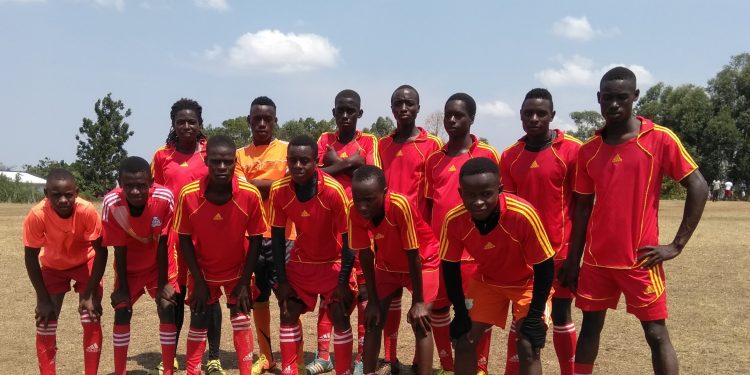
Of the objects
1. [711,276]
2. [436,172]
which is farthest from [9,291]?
[711,276]

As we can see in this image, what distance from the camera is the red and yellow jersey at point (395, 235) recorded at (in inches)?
182

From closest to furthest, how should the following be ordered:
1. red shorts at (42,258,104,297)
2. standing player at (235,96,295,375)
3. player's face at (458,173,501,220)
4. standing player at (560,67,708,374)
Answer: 1. player's face at (458,173,501,220)
2. standing player at (560,67,708,374)
3. red shorts at (42,258,104,297)
4. standing player at (235,96,295,375)

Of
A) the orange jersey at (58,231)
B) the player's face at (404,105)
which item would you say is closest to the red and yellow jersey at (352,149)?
the player's face at (404,105)

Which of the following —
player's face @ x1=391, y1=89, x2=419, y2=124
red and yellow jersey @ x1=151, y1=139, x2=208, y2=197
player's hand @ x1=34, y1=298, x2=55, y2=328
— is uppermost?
player's face @ x1=391, y1=89, x2=419, y2=124

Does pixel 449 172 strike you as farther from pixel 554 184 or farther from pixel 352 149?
pixel 352 149

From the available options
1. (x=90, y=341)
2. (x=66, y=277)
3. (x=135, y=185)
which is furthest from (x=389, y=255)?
(x=66, y=277)

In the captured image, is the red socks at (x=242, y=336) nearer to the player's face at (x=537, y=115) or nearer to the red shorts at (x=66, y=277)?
the red shorts at (x=66, y=277)

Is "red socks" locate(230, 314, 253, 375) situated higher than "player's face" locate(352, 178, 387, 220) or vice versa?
"player's face" locate(352, 178, 387, 220)

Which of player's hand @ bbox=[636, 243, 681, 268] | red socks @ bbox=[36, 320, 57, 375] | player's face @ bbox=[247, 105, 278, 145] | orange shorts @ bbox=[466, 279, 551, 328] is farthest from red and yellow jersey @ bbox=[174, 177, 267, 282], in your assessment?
player's hand @ bbox=[636, 243, 681, 268]

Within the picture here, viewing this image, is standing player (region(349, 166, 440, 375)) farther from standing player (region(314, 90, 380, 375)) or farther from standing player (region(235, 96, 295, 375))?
standing player (region(235, 96, 295, 375))

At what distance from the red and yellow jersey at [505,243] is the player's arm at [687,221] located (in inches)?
24.3

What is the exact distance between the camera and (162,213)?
5.09 meters

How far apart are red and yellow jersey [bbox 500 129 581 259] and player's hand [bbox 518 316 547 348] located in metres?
0.82

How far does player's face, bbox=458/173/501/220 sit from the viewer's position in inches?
155
